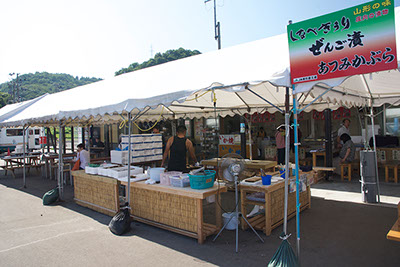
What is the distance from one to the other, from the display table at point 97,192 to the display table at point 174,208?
477 millimetres

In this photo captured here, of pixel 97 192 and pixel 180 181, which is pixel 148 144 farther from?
pixel 180 181

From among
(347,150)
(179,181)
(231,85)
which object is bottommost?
(179,181)

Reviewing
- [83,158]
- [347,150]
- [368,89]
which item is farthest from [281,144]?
[83,158]

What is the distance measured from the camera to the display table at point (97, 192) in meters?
5.72

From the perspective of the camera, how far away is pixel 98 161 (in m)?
10.6

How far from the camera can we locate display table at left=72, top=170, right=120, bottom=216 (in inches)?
225

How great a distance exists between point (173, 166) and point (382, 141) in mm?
8268

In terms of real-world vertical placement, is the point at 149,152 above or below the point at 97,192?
above

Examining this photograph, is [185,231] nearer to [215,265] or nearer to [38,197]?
[215,265]

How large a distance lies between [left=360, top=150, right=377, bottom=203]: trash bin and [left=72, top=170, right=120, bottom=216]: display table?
17.3 ft

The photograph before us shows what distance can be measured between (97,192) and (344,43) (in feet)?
18.0

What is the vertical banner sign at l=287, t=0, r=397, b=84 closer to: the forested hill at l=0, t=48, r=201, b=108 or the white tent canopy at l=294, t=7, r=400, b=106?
the white tent canopy at l=294, t=7, r=400, b=106

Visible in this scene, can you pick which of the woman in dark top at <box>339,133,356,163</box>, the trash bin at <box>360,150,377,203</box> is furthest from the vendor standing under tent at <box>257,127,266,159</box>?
the trash bin at <box>360,150,377,203</box>

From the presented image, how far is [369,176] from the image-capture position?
6098 millimetres
